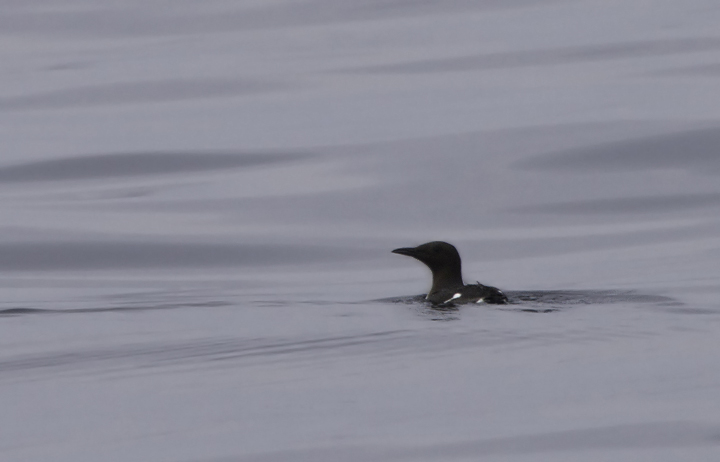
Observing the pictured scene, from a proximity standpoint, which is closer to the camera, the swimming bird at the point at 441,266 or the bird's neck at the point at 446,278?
the swimming bird at the point at 441,266

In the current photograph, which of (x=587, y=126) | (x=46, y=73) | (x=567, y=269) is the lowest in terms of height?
(x=567, y=269)

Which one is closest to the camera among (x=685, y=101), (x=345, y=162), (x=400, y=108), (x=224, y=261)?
(x=224, y=261)

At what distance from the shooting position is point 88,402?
7055 millimetres

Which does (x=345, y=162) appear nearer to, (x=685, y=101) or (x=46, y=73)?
(x=685, y=101)

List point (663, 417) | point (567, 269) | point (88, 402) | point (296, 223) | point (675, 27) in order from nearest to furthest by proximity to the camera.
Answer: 1. point (663, 417)
2. point (88, 402)
3. point (567, 269)
4. point (296, 223)
5. point (675, 27)

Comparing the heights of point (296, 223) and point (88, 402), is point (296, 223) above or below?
above

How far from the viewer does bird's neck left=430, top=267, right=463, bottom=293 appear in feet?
37.6

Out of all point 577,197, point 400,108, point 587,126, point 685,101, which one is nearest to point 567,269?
point 577,197

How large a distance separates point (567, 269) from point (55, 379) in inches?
233

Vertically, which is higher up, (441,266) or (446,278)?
(441,266)

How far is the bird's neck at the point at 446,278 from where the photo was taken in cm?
1145

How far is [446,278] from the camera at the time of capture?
1157 centimetres

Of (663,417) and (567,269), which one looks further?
(567,269)

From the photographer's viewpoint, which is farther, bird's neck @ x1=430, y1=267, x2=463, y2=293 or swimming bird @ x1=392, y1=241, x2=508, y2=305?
bird's neck @ x1=430, y1=267, x2=463, y2=293
